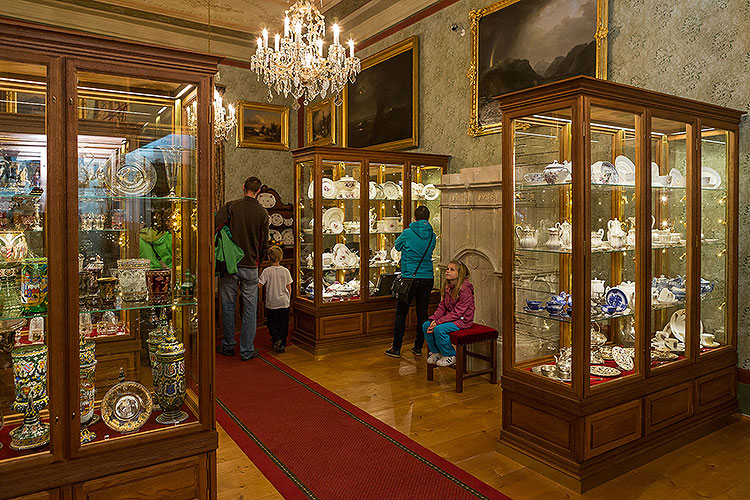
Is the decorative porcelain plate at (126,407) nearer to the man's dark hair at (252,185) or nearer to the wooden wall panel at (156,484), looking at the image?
the wooden wall panel at (156,484)

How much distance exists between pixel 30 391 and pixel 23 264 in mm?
593

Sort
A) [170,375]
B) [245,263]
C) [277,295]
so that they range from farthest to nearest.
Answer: [277,295]
[245,263]
[170,375]

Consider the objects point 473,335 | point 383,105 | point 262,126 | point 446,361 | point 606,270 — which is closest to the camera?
point 606,270

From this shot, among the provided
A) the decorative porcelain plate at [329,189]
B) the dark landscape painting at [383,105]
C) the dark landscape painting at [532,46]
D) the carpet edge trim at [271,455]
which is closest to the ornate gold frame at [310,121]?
the dark landscape painting at [383,105]

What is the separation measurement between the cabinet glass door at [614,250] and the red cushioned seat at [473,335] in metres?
1.47

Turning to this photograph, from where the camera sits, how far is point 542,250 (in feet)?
11.7

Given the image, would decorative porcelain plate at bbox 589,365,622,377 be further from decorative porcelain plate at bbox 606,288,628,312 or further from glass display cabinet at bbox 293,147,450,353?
glass display cabinet at bbox 293,147,450,353

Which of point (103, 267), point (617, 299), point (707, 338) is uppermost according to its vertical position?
point (103, 267)

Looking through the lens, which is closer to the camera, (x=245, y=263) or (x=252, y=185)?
(x=252, y=185)

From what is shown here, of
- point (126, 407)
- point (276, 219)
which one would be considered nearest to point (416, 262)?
point (276, 219)

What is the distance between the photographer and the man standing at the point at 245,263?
19.1ft

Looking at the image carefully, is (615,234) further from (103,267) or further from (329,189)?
(329,189)

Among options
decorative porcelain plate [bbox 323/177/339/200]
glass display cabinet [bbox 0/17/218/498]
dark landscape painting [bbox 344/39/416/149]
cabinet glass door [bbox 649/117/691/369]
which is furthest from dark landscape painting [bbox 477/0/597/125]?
glass display cabinet [bbox 0/17/218/498]

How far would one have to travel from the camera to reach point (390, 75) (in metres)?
7.98
